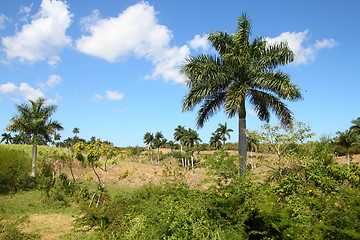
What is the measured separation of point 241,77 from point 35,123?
709 inches

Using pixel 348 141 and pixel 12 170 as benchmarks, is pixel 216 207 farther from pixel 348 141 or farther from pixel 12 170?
pixel 348 141

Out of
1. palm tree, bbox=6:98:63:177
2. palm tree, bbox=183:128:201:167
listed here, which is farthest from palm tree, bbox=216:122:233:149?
palm tree, bbox=6:98:63:177

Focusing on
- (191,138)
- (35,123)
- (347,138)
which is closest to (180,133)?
(191,138)

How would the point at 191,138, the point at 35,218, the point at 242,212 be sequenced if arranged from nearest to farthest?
the point at 242,212 → the point at 35,218 → the point at 191,138

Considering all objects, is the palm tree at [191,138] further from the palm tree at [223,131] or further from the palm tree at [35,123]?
the palm tree at [35,123]

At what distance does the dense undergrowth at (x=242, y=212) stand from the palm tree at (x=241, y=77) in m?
4.49

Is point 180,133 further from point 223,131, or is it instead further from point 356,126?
point 356,126

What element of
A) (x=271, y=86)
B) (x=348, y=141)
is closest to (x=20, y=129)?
(x=271, y=86)

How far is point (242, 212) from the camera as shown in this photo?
5.49 meters

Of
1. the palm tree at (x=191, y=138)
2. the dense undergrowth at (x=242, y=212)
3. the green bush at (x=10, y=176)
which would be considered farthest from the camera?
the palm tree at (x=191, y=138)

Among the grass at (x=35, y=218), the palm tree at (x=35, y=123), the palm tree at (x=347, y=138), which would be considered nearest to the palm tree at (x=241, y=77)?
the grass at (x=35, y=218)

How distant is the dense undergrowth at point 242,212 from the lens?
486 cm

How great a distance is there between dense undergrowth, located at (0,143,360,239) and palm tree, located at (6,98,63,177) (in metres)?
15.2

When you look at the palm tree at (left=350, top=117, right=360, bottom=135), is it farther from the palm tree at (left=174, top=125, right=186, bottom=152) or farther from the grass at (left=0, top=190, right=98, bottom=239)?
the grass at (left=0, top=190, right=98, bottom=239)
